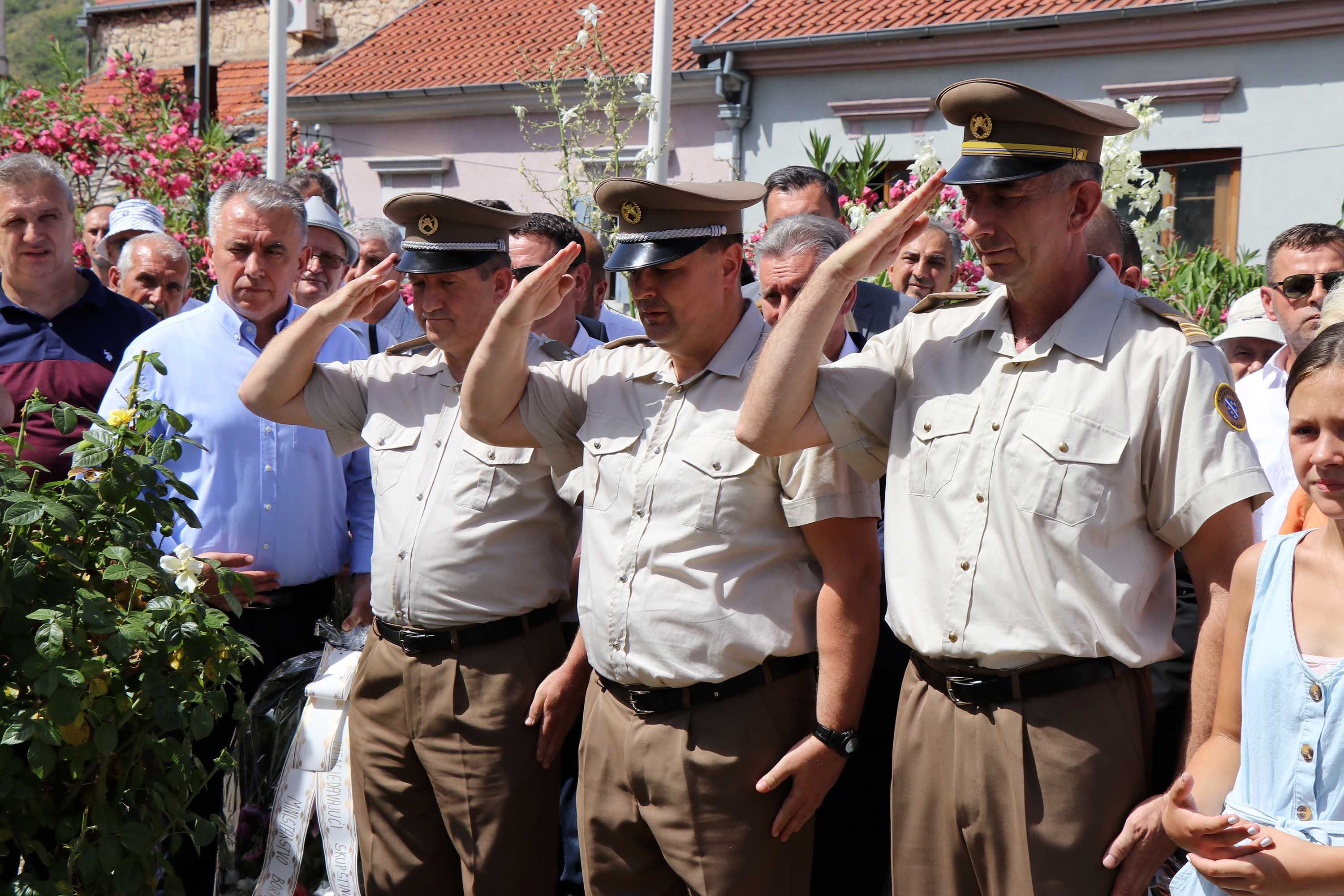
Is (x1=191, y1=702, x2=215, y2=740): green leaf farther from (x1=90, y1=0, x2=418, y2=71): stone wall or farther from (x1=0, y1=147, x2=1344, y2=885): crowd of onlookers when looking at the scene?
(x1=90, y1=0, x2=418, y2=71): stone wall

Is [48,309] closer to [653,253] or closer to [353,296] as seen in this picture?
[353,296]

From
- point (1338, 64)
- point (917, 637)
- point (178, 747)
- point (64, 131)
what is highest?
point (1338, 64)

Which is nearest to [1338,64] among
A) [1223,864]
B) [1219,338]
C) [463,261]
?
[1219,338]

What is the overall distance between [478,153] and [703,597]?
14842 millimetres

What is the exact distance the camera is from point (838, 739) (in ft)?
9.39

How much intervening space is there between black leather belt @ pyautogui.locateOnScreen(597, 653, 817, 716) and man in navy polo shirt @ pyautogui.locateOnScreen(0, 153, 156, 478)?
225 cm

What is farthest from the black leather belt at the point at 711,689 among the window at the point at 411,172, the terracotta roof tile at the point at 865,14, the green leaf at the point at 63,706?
the window at the point at 411,172

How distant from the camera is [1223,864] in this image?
204cm

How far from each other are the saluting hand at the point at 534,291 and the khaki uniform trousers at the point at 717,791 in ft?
3.15

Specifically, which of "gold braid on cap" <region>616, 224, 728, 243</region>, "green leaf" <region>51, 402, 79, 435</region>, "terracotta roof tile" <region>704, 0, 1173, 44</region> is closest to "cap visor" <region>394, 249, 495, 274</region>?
"gold braid on cap" <region>616, 224, 728, 243</region>

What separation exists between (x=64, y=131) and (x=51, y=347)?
6913 mm

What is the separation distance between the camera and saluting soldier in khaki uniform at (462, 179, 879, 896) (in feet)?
9.42

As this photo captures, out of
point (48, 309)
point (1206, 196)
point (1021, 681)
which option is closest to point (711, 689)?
point (1021, 681)

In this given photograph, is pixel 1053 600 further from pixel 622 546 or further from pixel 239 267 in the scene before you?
pixel 239 267
